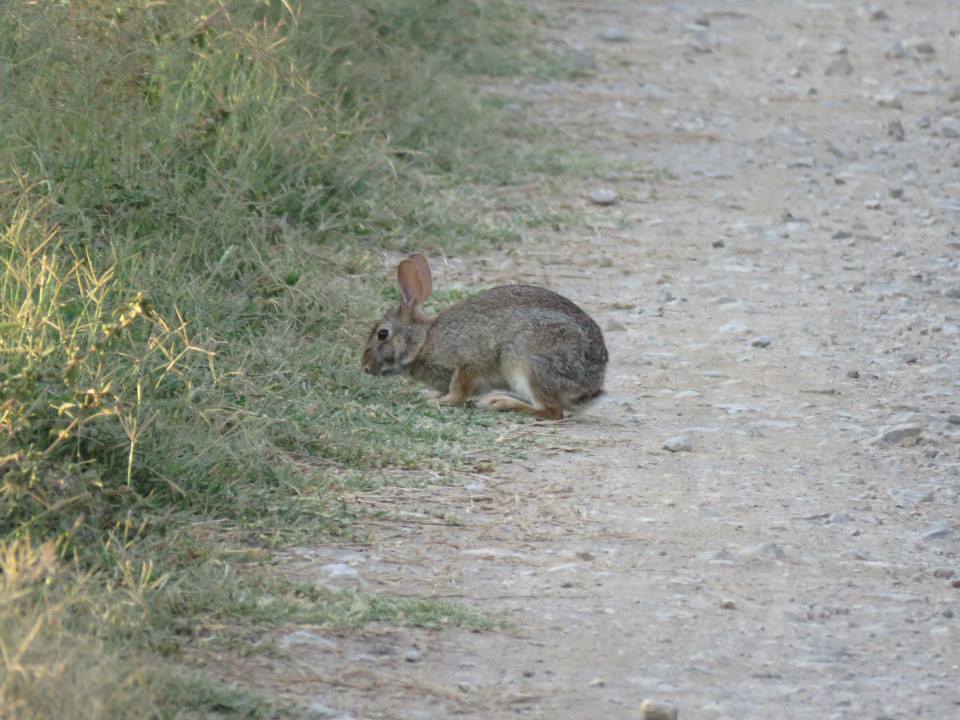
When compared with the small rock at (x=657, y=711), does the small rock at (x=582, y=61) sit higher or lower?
higher

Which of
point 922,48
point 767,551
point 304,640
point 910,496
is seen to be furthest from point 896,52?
point 304,640

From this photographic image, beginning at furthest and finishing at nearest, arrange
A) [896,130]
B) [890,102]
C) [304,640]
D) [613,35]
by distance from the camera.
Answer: [613,35] → [890,102] → [896,130] → [304,640]

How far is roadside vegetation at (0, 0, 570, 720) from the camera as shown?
4.13m

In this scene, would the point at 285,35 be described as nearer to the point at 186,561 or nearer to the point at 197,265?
the point at 197,265

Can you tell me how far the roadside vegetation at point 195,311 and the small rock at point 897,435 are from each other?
4.86ft

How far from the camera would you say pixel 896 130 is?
11.5 m

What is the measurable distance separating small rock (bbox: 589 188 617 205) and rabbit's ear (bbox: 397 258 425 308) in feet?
10.0

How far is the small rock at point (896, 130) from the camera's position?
37.5 ft

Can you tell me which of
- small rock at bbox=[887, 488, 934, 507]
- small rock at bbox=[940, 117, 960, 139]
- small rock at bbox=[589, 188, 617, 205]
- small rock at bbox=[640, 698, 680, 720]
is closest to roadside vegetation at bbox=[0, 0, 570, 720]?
small rock at bbox=[589, 188, 617, 205]

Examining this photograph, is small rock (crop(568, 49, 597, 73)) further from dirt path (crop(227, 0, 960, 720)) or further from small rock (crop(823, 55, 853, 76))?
small rock (crop(823, 55, 853, 76))

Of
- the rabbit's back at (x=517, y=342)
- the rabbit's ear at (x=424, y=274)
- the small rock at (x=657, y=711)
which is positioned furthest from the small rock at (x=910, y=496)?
the rabbit's ear at (x=424, y=274)

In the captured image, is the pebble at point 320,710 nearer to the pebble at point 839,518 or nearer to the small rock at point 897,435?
the pebble at point 839,518

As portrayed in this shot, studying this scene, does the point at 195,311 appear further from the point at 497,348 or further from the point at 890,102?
the point at 890,102

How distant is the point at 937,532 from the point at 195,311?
2.80 m
